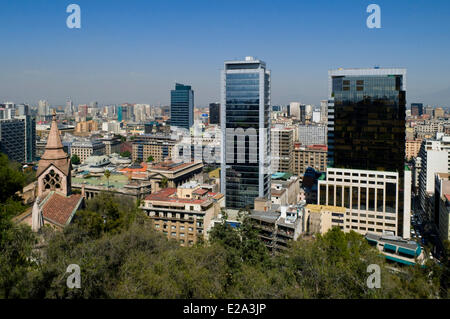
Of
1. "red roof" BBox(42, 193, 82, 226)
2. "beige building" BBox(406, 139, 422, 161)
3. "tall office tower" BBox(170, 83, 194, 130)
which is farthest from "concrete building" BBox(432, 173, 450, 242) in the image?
"tall office tower" BBox(170, 83, 194, 130)

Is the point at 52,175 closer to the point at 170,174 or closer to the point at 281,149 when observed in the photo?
the point at 170,174

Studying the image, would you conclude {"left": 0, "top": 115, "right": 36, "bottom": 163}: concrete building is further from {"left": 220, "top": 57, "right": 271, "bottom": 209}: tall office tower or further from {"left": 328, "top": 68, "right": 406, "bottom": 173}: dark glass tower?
{"left": 328, "top": 68, "right": 406, "bottom": 173}: dark glass tower

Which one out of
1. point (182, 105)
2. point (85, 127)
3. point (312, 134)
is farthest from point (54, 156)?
point (85, 127)

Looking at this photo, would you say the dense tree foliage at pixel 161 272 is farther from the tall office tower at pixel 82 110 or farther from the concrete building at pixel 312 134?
the tall office tower at pixel 82 110

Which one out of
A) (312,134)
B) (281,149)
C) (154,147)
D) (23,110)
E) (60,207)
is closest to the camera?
(60,207)

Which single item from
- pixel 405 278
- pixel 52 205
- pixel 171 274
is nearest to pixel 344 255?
pixel 405 278
